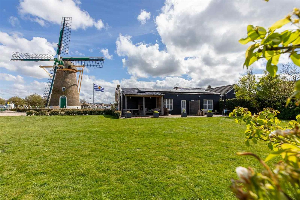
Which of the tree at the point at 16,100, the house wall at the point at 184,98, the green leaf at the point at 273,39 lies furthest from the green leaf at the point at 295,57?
the tree at the point at 16,100

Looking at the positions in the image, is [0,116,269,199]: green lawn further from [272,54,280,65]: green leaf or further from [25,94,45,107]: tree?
[25,94,45,107]: tree

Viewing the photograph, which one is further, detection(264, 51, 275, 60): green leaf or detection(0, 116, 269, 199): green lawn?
detection(0, 116, 269, 199): green lawn

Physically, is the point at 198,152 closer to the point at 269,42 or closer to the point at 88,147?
the point at 88,147

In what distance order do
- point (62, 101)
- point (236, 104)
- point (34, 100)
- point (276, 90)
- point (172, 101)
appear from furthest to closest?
point (34, 100)
point (62, 101)
point (172, 101)
point (236, 104)
point (276, 90)

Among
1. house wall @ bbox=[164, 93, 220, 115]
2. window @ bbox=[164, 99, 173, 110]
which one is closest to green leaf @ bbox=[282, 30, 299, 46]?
house wall @ bbox=[164, 93, 220, 115]

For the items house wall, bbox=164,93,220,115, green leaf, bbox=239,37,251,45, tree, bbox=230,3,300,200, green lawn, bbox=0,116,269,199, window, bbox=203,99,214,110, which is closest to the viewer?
tree, bbox=230,3,300,200

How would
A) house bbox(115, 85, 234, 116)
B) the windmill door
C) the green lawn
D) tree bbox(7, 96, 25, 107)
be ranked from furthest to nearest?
tree bbox(7, 96, 25, 107) → the windmill door → house bbox(115, 85, 234, 116) → the green lawn

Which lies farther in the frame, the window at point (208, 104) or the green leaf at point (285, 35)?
the window at point (208, 104)

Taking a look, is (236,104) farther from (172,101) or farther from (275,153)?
(275,153)

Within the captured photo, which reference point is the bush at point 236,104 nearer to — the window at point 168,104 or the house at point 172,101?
the house at point 172,101

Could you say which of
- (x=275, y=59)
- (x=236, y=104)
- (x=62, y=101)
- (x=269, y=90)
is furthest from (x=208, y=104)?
(x=275, y=59)

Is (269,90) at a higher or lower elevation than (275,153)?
higher

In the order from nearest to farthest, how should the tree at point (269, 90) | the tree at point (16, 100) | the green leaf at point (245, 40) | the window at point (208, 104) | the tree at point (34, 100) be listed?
1. the green leaf at point (245, 40)
2. the tree at point (269, 90)
3. the window at point (208, 104)
4. the tree at point (34, 100)
5. the tree at point (16, 100)

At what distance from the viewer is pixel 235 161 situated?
5039 mm
